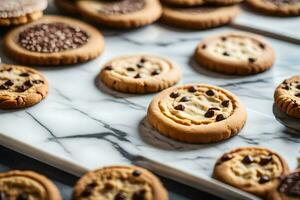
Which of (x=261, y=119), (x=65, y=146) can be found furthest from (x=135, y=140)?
(x=261, y=119)

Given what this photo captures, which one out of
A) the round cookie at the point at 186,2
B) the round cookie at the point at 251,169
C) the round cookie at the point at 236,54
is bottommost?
the round cookie at the point at 251,169

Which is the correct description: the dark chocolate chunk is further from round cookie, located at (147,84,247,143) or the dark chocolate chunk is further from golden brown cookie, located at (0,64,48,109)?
golden brown cookie, located at (0,64,48,109)

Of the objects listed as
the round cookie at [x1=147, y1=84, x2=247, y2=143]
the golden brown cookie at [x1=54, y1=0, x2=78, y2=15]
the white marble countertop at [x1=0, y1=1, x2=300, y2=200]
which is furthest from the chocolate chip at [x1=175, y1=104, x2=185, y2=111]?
the golden brown cookie at [x1=54, y1=0, x2=78, y2=15]

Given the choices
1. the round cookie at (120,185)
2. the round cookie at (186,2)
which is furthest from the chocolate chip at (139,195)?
the round cookie at (186,2)

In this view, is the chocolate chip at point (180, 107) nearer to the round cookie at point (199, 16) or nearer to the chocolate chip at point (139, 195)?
the chocolate chip at point (139, 195)

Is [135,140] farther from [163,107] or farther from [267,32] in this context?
[267,32]

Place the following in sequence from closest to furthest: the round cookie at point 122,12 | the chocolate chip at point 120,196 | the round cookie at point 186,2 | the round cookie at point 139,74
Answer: the chocolate chip at point 120,196 → the round cookie at point 139,74 → the round cookie at point 122,12 → the round cookie at point 186,2
